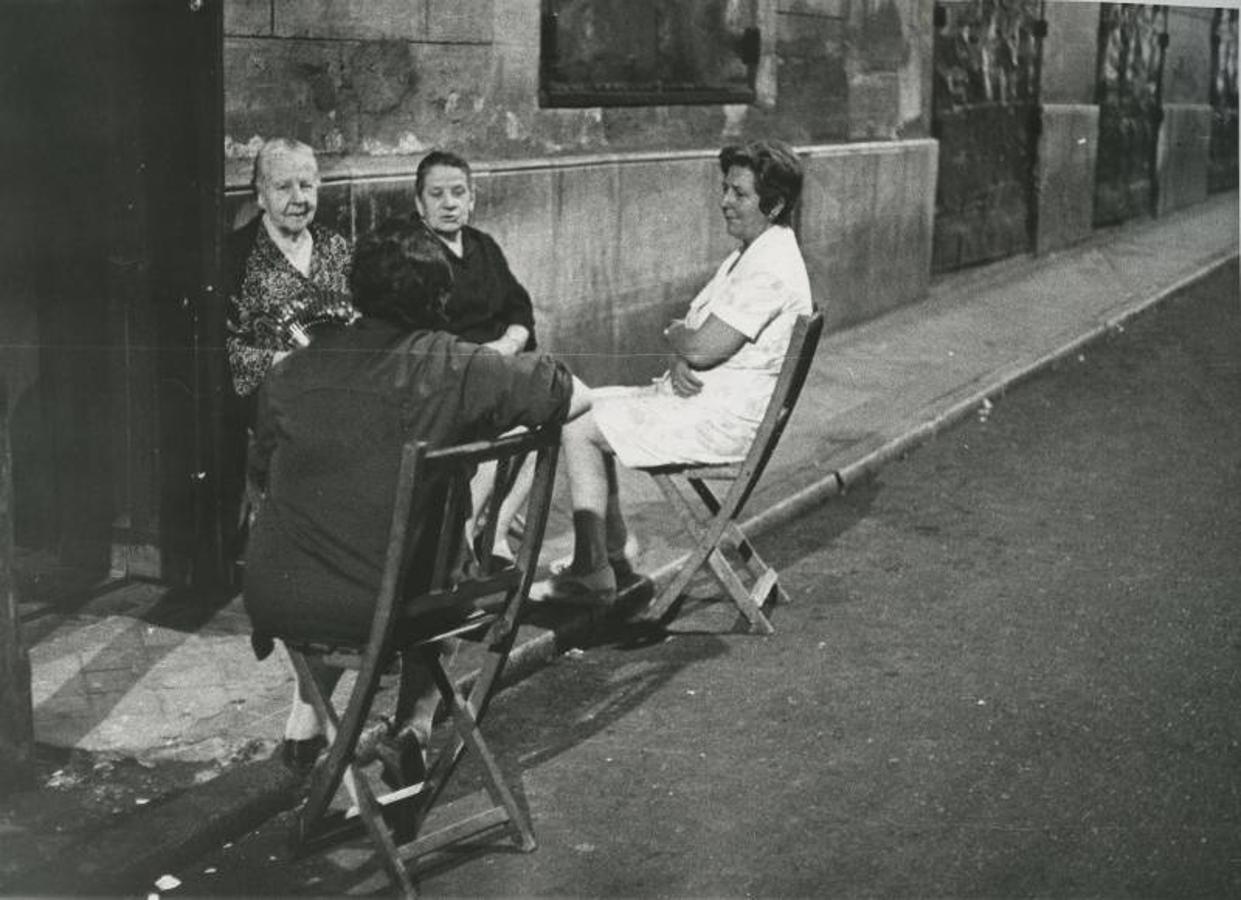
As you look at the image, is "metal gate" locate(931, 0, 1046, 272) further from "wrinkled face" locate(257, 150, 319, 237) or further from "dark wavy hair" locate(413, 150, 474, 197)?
"wrinkled face" locate(257, 150, 319, 237)

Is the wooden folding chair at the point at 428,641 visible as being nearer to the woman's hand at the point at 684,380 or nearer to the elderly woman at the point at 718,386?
the elderly woman at the point at 718,386

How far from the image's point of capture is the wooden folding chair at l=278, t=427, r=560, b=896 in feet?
13.3

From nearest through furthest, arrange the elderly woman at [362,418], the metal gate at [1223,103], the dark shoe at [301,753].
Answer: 1. the elderly woman at [362,418]
2. the dark shoe at [301,753]
3. the metal gate at [1223,103]

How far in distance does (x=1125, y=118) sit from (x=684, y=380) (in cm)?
1086

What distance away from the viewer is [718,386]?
6246 mm

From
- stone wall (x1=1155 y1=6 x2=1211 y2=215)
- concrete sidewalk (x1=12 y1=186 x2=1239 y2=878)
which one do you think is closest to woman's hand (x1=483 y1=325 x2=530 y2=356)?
concrete sidewalk (x1=12 y1=186 x2=1239 y2=878)

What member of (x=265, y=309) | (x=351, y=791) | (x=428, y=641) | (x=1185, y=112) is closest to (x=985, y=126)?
(x=1185, y=112)

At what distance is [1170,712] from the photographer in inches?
218

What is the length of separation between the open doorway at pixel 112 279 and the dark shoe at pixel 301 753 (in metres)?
1.65

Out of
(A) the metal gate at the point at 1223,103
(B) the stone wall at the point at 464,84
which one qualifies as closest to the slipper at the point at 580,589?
(B) the stone wall at the point at 464,84

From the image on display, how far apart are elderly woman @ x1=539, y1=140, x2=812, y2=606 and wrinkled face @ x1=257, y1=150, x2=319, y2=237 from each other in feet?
3.60

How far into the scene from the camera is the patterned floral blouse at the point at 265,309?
20.1 ft

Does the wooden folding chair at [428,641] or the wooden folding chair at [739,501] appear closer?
the wooden folding chair at [428,641]

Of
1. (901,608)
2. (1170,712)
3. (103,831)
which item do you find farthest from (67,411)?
(1170,712)
